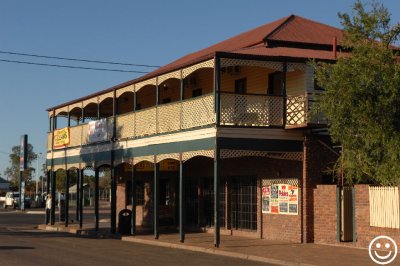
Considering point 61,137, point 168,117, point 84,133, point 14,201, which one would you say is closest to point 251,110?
point 168,117

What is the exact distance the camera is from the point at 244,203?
81.6 feet

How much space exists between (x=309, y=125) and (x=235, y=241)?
4821 millimetres

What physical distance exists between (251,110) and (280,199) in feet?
11.6

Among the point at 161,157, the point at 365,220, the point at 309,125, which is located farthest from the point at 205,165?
the point at 365,220

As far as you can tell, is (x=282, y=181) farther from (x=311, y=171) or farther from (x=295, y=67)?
(x=295, y=67)

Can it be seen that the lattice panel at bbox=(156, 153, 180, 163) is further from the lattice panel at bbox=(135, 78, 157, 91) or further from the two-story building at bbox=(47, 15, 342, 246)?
the lattice panel at bbox=(135, 78, 157, 91)

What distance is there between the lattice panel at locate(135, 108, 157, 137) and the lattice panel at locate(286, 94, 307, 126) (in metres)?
5.55

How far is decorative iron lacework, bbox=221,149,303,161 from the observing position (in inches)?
830

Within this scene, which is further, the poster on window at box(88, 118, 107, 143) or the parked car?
the parked car

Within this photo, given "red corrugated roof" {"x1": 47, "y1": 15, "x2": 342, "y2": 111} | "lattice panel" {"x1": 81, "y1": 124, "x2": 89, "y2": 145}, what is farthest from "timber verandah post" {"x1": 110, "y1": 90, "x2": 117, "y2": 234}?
"lattice panel" {"x1": 81, "y1": 124, "x2": 89, "y2": 145}

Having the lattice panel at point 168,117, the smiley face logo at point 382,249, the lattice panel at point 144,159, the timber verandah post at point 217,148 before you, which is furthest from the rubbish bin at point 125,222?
the smiley face logo at point 382,249

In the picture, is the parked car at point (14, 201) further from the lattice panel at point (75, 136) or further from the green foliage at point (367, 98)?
the green foliage at point (367, 98)

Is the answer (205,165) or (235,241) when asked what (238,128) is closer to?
(235,241)

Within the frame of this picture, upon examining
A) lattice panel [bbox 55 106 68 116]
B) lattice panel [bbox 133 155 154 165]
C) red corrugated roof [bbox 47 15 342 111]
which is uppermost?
red corrugated roof [bbox 47 15 342 111]
